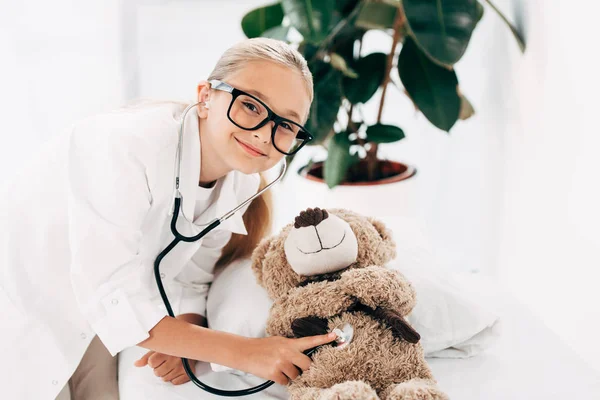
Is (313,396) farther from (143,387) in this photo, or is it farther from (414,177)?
(414,177)

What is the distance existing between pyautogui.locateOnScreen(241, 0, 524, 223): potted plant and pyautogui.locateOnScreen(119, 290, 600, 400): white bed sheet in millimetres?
724

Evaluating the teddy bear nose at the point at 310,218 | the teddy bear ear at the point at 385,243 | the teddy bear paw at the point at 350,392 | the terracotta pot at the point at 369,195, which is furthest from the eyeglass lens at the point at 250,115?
the terracotta pot at the point at 369,195

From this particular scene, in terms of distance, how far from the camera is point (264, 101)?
934 mm

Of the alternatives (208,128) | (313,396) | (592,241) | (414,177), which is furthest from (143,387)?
→ (414,177)

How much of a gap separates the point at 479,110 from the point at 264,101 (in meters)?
1.46

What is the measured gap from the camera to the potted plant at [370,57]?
1.50 meters

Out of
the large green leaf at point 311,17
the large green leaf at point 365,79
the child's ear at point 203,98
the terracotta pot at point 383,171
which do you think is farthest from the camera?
the terracotta pot at point 383,171

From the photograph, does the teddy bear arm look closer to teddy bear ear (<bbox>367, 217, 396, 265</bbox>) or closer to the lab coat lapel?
teddy bear ear (<bbox>367, 217, 396, 265</bbox>)

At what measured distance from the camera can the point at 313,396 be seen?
0.82 meters

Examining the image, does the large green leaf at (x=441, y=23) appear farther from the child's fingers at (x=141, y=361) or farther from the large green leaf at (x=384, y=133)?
the child's fingers at (x=141, y=361)

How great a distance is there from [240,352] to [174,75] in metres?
1.59

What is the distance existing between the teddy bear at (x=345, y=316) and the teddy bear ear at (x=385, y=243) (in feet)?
0.14

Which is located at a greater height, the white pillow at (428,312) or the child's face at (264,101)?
the child's face at (264,101)

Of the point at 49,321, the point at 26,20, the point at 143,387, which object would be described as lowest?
the point at 143,387
